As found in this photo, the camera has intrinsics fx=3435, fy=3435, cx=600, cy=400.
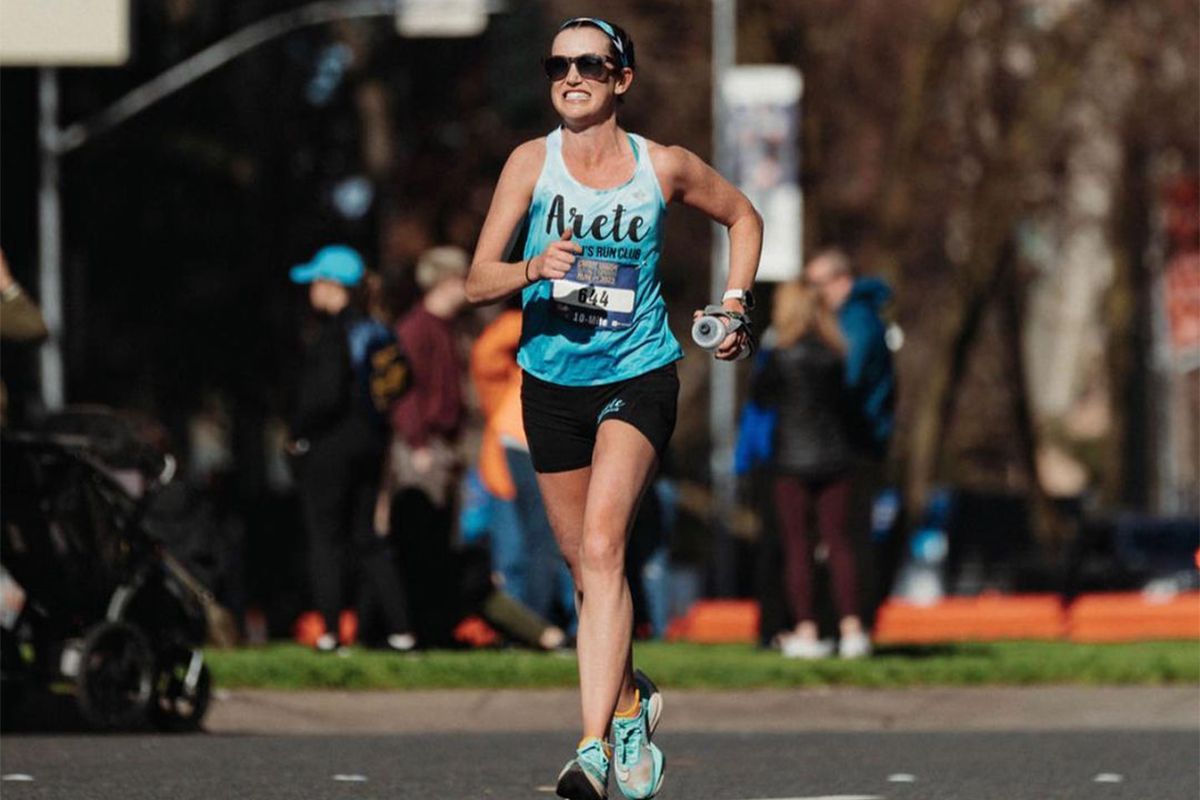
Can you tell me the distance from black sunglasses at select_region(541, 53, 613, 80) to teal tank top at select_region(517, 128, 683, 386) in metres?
0.19

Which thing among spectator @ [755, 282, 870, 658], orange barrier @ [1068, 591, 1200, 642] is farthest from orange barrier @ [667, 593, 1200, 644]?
spectator @ [755, 282, 870, 658]

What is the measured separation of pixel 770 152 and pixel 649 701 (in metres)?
16.5

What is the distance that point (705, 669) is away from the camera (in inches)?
563

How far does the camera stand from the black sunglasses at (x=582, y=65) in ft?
28.2

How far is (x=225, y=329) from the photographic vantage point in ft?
134

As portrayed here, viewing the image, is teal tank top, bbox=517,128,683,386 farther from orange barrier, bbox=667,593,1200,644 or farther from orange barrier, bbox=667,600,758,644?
orange barrier, bbox=667,600,758,644

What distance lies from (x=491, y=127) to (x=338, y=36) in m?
2.30

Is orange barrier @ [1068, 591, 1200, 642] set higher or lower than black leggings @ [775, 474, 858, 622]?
lower

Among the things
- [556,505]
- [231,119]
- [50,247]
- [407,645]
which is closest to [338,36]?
[231,119]

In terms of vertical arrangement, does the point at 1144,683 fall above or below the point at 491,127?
below

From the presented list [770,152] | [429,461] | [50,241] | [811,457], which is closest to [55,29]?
[770,152]

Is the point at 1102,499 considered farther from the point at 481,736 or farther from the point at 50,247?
the point at 481,736

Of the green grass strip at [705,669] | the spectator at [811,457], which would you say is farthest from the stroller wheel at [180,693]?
the spectator at [811,457]

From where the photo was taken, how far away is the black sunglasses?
8.59 meters
